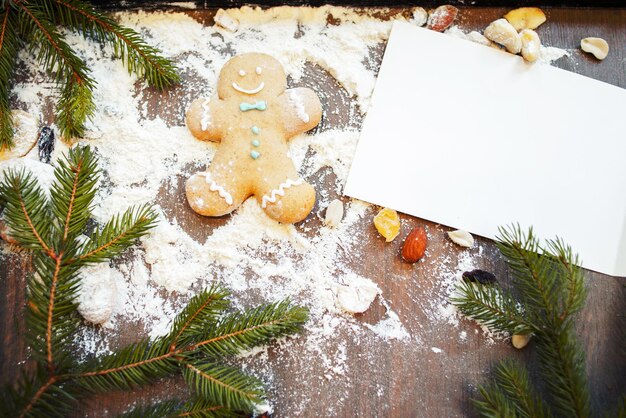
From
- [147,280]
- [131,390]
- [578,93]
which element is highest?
[578,93]

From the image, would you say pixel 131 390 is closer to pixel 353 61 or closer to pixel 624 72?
pixel 353 61

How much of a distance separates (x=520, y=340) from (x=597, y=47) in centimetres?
55

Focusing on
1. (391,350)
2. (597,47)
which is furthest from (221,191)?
(597,47)

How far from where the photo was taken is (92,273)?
0.95 m

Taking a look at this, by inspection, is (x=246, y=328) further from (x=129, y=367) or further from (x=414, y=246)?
(x=414, y=246)

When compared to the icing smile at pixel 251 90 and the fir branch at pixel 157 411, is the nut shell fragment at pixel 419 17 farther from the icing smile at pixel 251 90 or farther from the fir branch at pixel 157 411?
the fir branch at pixel 157 411

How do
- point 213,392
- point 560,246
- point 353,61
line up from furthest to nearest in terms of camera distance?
point 353,61 → point 560,246 → point 213,392

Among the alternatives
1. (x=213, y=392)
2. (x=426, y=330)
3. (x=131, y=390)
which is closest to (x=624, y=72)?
(x=426, y=330)

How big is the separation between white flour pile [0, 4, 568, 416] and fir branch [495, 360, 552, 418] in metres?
0.11

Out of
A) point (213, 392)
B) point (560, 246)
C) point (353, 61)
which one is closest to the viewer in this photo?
point (213, 392)

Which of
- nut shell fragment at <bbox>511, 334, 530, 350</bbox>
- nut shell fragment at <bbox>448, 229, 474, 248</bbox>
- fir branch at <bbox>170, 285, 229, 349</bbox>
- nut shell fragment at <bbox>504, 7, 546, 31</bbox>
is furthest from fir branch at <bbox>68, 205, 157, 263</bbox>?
nut shell fragment at <bbox>504, 7, 546, 31</bbox>

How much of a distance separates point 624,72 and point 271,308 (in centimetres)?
77

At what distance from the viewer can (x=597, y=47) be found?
3.61 feet

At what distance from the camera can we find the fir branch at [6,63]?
3.13 ft
